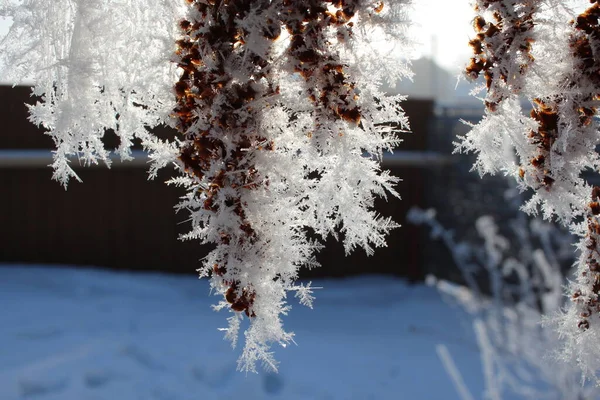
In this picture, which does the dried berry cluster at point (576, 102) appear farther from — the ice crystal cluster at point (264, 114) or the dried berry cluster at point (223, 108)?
the dried berry cluster at point (223, 108)

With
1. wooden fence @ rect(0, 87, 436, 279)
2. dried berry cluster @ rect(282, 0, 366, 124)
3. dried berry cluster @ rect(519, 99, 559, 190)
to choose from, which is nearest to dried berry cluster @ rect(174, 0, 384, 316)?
dried berry cluster @ rect(282, 0, 366, 124)

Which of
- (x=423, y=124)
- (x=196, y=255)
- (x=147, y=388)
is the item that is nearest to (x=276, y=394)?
(x=147, y=388)

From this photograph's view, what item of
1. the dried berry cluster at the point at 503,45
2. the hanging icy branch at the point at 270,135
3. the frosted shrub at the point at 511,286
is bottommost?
the frosted shrub at the point at 511,286

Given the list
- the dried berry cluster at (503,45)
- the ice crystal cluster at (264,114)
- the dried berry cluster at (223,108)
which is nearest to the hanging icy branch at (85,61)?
the ice crystal cluster at (264,114)

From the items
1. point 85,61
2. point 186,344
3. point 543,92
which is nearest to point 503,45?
point 543,92

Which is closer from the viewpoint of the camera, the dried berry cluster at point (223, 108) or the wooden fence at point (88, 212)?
the dried berry cluster at point (223, 108)

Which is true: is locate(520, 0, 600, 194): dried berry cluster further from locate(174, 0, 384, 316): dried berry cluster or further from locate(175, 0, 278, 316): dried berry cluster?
locate(175, 0, 278, 316): dried berry cluster

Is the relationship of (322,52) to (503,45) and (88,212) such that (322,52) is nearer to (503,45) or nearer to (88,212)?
(503,45)

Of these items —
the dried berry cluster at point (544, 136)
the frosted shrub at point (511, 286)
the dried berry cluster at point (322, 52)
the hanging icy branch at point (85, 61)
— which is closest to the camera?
the dried berry cluster at point (322, 52)
